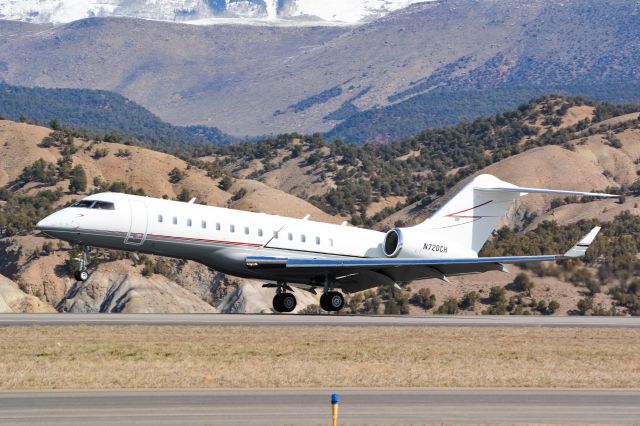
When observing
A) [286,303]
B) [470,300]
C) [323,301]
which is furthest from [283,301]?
[470,300]

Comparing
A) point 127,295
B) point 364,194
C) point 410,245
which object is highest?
point 364,194

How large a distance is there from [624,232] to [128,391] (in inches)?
2157

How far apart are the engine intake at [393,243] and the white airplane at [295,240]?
0.03 metres

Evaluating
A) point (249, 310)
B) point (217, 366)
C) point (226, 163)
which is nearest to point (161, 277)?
point (249, 310)

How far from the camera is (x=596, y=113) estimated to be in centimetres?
11969

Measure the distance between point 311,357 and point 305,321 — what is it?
857 cm

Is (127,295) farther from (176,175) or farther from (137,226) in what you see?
(176,175)

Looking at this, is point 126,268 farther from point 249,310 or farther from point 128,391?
point 128,391

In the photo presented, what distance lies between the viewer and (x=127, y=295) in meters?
48.5

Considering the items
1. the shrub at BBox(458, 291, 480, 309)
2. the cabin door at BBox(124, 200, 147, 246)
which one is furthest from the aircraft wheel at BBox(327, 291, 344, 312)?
the shrub at BBox(458, 291, 480, 309)

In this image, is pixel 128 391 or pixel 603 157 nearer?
pixel 128 391

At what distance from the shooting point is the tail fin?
41219mm

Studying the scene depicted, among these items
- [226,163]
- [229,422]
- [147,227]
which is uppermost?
[226,163]

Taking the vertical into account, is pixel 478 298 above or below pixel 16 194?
below
